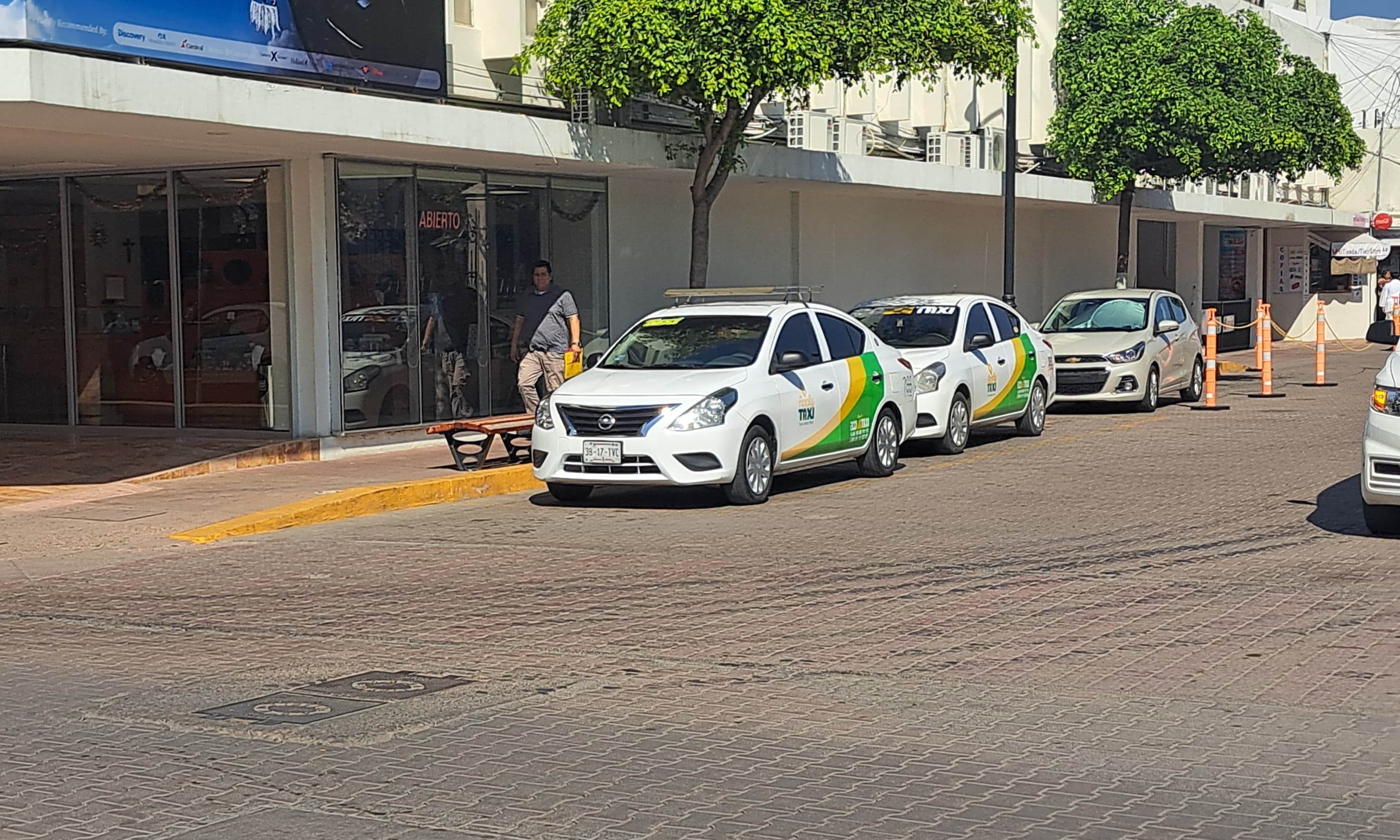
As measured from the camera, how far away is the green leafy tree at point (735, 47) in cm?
1791

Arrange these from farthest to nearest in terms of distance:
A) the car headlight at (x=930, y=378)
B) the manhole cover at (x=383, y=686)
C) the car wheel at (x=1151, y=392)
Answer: the car wheel at (x=1151, y=392), the car headlight at (x=930, y=378), the manhole cover at (x=383, y=686)

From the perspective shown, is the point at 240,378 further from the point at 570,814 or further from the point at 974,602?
the point at 570,814

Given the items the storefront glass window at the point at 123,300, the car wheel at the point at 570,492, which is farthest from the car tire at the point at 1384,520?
the storefront glass window at the point at 123,300

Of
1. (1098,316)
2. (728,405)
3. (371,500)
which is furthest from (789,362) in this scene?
(1098,316)

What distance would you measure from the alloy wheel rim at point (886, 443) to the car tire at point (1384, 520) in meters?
5.05

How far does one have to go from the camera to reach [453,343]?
19.4 m

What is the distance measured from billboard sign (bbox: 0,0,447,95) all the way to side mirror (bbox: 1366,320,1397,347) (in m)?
9.61

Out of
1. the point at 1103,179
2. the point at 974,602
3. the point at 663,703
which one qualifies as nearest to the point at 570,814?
the point at 663,703

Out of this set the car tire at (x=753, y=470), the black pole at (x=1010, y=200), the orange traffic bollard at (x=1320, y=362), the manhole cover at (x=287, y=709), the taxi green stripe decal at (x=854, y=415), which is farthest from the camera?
the orange traffic bollard at (x=1320, y=362)

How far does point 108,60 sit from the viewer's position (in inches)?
536

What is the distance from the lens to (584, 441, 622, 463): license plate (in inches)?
535

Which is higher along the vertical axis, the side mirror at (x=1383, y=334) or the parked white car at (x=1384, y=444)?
the side mirror at (x=1383, y=334)

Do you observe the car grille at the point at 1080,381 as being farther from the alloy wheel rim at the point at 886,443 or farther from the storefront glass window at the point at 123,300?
the storefront glass window at the point at 123,300

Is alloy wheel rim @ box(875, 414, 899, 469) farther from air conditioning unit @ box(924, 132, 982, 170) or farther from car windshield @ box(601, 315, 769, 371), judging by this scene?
air conditioning unit @ box(924, 132, 982, 170)
